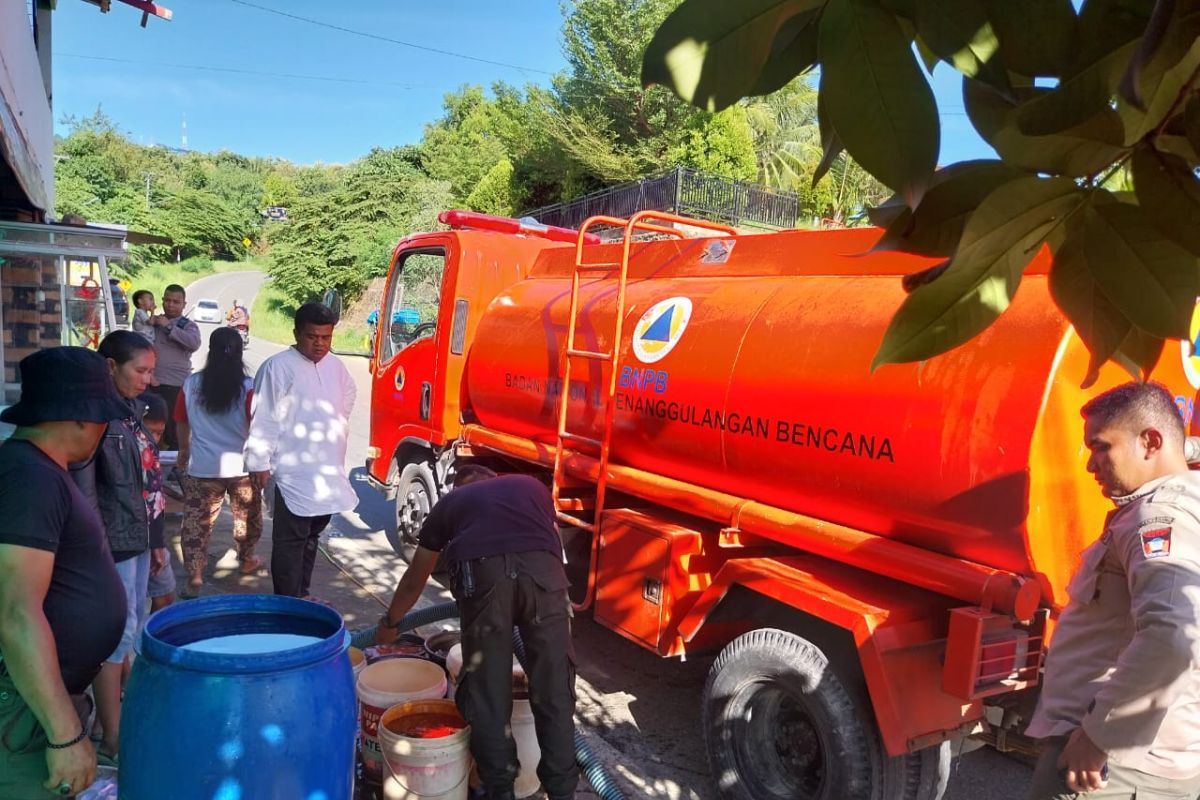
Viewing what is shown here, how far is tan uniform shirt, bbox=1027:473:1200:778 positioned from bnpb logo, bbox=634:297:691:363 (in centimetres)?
209

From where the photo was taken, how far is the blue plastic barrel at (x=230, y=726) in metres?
1.98

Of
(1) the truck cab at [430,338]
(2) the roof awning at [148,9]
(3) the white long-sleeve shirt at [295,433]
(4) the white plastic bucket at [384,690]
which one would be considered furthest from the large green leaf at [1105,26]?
(2) the roof awning at [148,9]

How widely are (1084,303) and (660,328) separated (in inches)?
130

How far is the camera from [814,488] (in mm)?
3232

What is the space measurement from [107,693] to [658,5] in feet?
74.8

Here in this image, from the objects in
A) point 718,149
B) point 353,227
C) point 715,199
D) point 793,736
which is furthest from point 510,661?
point 353,227

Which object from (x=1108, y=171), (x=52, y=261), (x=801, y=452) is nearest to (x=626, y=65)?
(x=52, y=261)

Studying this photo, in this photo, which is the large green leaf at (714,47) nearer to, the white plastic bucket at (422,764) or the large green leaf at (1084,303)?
the large green leaf at (1084,303)

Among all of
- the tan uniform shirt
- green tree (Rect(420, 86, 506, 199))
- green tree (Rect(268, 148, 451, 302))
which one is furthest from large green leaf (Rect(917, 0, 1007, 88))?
green tree (Rect(420, 86, 506, 199))

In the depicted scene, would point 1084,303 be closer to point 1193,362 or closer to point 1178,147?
point 1178,147

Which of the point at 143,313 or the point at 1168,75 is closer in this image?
the point at 1168,75

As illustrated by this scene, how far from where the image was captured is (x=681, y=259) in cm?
443

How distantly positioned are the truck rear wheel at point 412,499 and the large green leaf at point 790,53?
537cm

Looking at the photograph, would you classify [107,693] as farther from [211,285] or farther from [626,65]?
[211,285]
